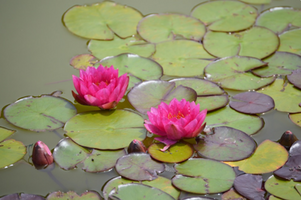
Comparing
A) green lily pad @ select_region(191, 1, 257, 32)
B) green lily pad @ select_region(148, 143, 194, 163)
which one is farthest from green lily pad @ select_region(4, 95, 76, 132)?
green lily pad @ select_region(191, 1, 257, 32)

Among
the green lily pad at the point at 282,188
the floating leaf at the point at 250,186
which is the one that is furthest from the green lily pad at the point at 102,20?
the green lily pad at the point at 282,188

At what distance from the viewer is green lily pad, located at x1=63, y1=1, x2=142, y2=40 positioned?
3654mm

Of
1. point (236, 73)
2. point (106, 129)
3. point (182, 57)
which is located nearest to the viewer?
point (106, 129)

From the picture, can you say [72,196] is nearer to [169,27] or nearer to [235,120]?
[235,120]

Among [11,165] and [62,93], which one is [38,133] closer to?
[11,165]

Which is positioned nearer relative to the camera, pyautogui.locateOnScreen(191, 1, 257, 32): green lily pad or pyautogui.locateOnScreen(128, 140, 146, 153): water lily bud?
pyautogui.locateOnScreen(128, 140, 146, 153): water lily bud

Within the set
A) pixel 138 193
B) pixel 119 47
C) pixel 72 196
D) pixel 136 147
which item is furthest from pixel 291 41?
pixel 72 196

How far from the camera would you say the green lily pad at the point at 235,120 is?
2557 millimetres

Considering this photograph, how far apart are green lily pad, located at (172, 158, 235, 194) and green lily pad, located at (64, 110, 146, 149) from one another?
1.49 ft

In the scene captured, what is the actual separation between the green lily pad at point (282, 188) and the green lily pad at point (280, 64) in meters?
1.22

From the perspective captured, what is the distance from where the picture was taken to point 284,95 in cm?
286

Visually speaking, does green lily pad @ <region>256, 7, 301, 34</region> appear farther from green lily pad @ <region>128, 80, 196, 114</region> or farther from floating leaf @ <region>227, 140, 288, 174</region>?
floating leaf @ <region>227, 140, 288, 174</region>

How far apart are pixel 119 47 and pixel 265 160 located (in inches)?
75.9

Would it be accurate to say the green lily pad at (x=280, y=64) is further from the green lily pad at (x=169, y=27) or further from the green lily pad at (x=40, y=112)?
the green lily pad at (x=40, y=112)
